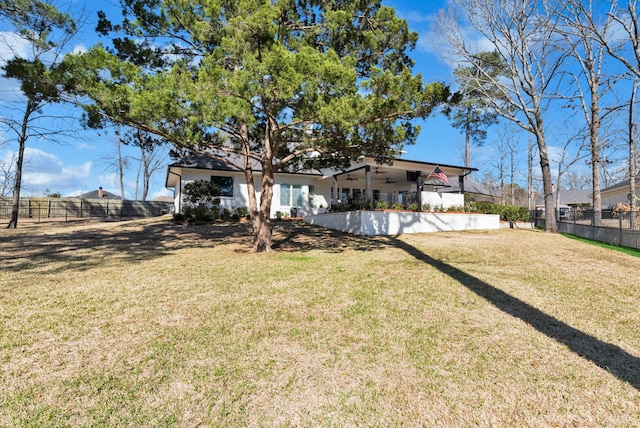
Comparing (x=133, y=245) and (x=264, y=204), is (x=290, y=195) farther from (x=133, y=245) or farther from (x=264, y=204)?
(x=264, y=204)

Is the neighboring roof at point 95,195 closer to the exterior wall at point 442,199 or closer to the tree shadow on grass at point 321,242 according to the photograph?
the tree shadow on grass at point 321,242

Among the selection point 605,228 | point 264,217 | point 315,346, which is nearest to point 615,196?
point 605,228

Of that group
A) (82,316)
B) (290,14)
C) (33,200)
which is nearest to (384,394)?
(82,316)

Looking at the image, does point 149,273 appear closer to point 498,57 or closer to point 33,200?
point 498,57

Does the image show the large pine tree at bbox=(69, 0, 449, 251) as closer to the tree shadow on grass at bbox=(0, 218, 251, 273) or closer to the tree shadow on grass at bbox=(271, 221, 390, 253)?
the tree shadow on grass at bbox=(271, 221, 390, 253)

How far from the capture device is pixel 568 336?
3.54 m

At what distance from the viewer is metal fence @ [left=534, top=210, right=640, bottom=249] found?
1144 cm

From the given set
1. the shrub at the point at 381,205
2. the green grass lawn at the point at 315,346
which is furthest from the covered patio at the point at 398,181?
the green grass lawn at the point at 315,346

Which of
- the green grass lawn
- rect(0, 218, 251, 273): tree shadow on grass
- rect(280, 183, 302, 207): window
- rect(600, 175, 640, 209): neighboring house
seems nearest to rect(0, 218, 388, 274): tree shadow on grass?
rect(0, 218, 251, 273): tree shadow on grass

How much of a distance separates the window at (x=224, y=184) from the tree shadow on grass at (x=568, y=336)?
49.1 feet

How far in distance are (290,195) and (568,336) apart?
1692 cm

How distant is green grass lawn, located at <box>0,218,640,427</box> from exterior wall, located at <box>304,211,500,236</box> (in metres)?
6.22

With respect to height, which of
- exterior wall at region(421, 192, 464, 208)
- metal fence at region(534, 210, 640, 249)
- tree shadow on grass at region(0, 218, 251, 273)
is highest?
exterior wall at region(421, 192, 464, 208)

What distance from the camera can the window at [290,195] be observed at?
64.0ft
